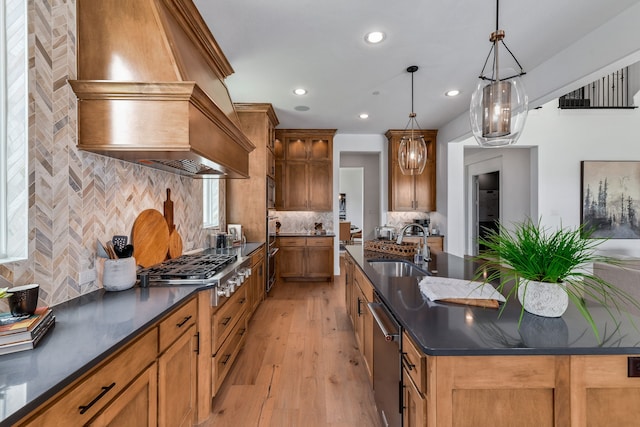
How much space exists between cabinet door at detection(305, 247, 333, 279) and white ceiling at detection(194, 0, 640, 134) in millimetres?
2595

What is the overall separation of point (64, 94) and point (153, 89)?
433mm

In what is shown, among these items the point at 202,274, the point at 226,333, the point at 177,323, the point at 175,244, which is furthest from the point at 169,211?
the point at 177,323

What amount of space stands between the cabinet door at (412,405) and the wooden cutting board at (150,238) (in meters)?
1.94

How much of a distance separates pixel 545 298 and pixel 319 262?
13.7ft

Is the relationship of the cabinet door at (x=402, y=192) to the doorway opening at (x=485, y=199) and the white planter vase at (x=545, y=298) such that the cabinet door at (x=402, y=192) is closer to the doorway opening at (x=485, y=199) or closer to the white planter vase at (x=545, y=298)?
the doorway opening at (x=485, y=199)

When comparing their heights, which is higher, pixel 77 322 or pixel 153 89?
pixel 153 89

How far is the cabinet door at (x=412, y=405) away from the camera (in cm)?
99

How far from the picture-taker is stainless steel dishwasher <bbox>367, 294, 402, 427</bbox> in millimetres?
1246

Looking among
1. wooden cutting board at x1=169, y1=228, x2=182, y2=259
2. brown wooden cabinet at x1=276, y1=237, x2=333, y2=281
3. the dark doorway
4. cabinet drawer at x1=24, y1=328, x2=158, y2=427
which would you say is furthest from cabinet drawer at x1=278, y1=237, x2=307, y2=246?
the dark doorway

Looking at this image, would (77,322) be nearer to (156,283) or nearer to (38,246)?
(38,246)

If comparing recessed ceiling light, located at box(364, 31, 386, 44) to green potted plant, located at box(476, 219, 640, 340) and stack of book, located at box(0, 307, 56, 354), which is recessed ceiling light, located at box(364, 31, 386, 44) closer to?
green potted plant, located at box(476, 219, 640, 340)

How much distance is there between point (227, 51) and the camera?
8.73 ft

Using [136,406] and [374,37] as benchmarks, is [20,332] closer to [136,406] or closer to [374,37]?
[136,406]

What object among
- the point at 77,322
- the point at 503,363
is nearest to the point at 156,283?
the point at 77,322
